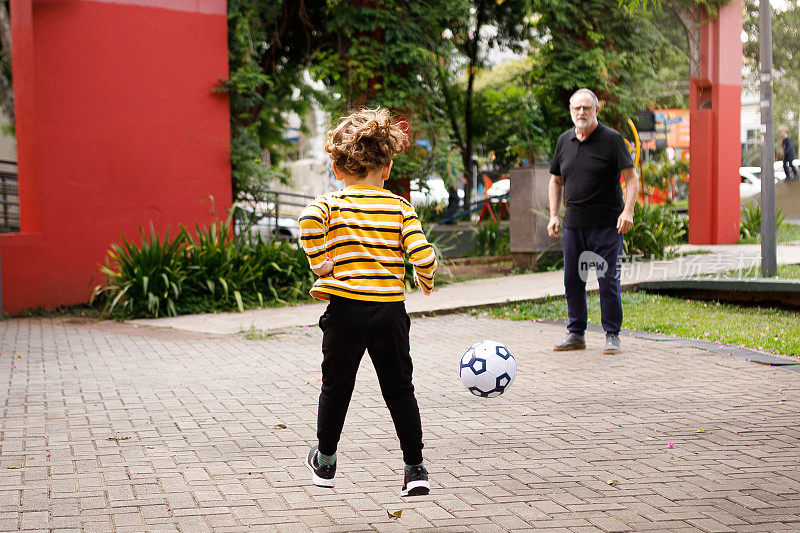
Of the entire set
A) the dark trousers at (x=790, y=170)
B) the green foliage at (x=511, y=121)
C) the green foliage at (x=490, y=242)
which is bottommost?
the green foliage at (x=490, y=242)

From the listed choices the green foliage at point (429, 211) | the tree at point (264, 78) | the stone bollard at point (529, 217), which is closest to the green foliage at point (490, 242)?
the green foliage at point (429, 211)

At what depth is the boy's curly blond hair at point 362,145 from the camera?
146 inches

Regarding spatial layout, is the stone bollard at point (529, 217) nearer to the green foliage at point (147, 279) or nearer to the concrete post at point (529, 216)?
the concrete post at point (529, 216)

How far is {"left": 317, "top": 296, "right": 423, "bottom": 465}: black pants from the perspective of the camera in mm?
3674

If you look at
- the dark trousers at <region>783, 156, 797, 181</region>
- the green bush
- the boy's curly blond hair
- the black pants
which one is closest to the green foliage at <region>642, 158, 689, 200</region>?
the dark trousers at <region>783, 156, 797, 181</region>

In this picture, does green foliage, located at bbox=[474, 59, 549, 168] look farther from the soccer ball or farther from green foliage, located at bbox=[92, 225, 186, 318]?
the soccer ball

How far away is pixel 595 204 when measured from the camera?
7.20 m

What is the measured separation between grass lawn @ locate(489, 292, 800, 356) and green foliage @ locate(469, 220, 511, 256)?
460 centimetres

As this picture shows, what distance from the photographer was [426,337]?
8500mm

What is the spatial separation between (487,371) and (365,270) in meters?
1.36

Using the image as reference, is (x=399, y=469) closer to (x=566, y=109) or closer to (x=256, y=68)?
(x=256, y=68)

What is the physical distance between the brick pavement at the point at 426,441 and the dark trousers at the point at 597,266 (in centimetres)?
37

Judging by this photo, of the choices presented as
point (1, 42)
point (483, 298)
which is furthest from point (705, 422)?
point (1, 42)

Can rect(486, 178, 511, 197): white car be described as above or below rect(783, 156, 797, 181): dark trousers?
below
